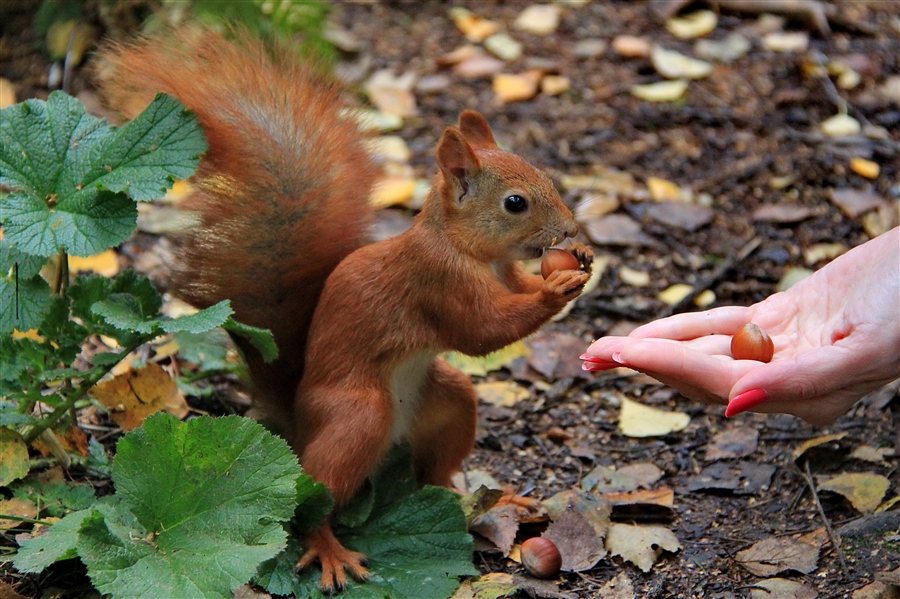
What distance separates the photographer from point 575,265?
1791mm

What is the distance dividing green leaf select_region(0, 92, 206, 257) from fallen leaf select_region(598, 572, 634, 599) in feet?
3.31

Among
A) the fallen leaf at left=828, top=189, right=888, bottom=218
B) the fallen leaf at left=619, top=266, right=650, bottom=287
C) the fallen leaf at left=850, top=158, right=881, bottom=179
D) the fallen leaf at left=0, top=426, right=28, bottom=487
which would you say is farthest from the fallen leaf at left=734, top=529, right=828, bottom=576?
the fallen leaf at left=850, top=158, right=881, bottom=179

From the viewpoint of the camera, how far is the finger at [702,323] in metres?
1.82

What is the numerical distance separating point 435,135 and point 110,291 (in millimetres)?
1759

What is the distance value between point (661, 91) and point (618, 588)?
2.17 m

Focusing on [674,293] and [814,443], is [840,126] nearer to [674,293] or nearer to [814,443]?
[674,293]

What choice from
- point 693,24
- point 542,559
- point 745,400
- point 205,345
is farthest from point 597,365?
point 693,24

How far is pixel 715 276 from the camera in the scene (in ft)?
8.84

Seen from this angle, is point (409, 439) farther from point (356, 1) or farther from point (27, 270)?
point (356, 1)

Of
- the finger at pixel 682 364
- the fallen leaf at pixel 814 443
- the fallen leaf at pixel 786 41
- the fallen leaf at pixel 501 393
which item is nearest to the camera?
the finger at pixel 682 364

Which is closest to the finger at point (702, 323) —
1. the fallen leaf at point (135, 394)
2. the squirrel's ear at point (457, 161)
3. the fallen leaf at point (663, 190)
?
the squirrel's ear at point (457, 161)

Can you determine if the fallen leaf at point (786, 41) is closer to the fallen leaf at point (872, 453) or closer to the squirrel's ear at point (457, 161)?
the fallen leaf at point (872, 453)

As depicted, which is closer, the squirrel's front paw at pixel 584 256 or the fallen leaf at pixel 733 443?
the squirrel's front paw at pixel 584 256

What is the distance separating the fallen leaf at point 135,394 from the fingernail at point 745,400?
3.66ft
